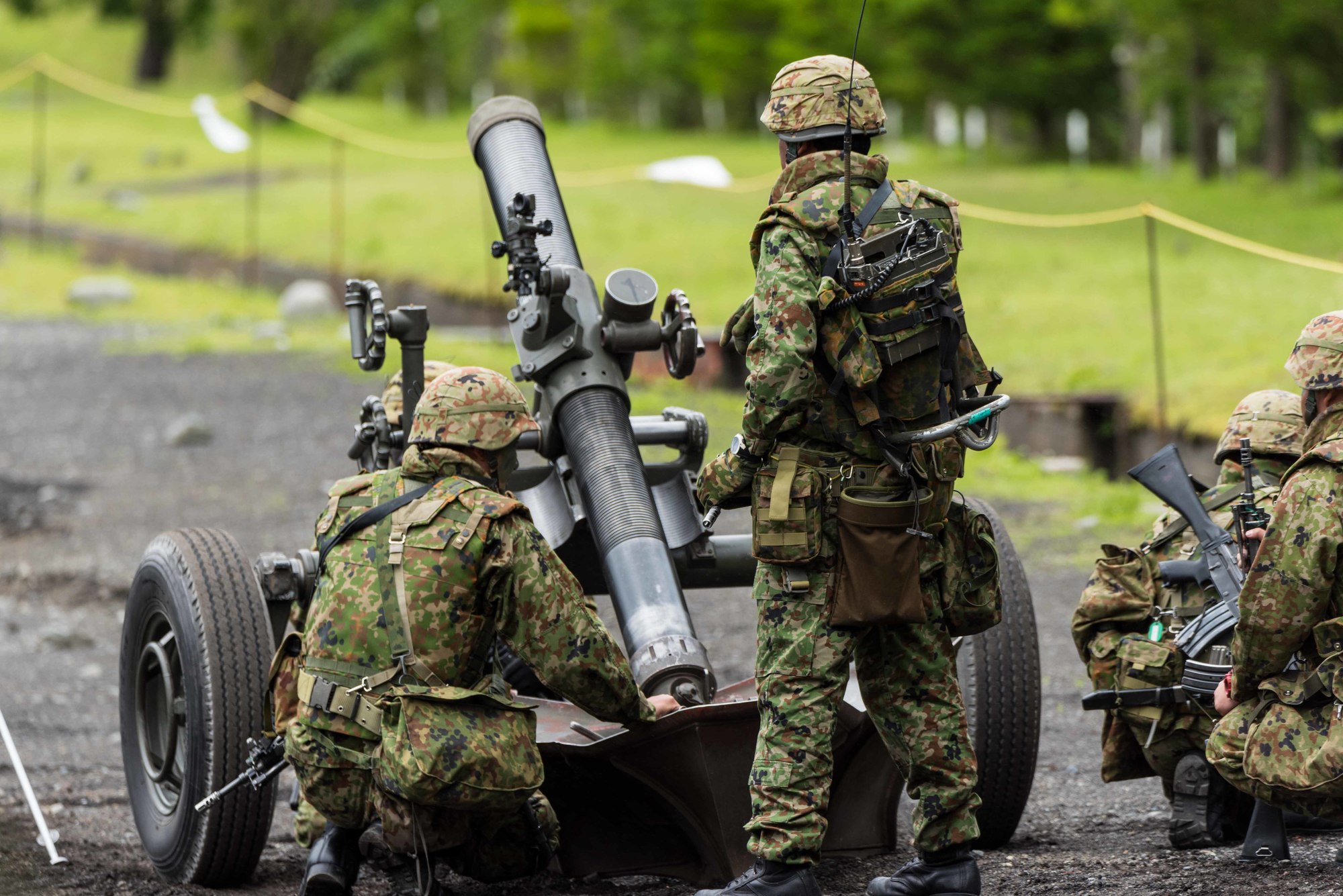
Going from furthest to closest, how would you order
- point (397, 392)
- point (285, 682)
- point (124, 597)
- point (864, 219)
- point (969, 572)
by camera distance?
point (124, 597) < point (397, 392) < point (285, 682) < point (969, 572) < point (864, 219)

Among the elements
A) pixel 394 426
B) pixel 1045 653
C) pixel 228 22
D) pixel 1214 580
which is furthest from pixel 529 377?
pixel 228 22

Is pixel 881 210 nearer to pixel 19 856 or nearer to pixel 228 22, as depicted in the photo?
pixel 19 856

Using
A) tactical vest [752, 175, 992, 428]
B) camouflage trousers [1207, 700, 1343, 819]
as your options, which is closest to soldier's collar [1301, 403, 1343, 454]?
camouflage trousers [1207, 700, 1343, 819]

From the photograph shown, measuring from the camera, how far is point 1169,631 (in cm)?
539

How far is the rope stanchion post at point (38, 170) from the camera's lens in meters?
24.0

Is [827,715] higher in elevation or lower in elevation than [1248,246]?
lower

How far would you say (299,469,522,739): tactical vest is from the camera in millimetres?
4586

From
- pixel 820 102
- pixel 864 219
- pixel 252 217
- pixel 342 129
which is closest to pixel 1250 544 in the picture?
pixel 864 219

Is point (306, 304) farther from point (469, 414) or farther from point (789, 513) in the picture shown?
point (789, 513)

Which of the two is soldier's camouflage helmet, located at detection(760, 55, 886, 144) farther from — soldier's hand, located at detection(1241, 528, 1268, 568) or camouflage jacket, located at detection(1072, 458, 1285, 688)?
camouflage jacket, located at detection(1072, 458, 1285, 688)

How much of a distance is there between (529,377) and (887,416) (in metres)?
1.81

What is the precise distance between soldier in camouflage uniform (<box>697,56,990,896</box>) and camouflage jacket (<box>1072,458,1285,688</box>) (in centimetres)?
100

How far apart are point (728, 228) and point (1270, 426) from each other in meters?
15.2

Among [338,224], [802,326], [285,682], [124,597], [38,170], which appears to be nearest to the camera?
[802,326]
